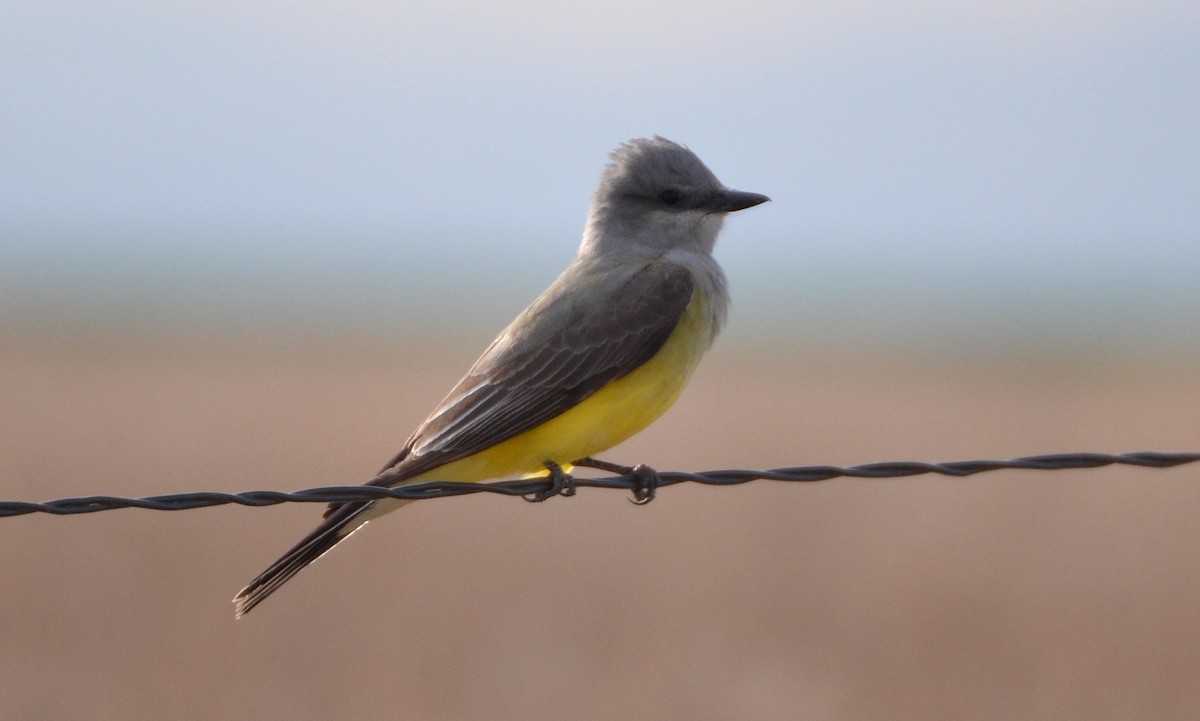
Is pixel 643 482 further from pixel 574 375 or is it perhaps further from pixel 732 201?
pixel 732 201

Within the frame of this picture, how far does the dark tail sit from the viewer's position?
5375 millimetres

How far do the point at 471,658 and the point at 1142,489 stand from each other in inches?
369

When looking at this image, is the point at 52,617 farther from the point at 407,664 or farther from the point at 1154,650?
the point at 1154,650

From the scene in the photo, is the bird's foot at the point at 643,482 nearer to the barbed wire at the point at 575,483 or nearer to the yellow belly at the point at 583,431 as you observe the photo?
the barbed wire at the point at 575,483

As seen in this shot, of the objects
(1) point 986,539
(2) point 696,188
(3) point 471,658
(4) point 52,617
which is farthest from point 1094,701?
(4) point 52,617

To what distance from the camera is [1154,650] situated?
459 inches

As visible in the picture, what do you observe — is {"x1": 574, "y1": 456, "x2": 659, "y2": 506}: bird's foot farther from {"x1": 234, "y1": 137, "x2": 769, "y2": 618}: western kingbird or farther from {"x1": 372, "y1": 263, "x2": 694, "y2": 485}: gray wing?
{"x1": 372, "y1": 263, "x2": 694, "y2": 485}: gray wing

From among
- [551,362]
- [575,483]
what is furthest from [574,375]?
[575,483]

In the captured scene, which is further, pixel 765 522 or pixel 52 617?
pixel 765 522

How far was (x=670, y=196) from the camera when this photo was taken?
7754 mm

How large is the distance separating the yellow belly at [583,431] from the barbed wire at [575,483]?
1.01 feet

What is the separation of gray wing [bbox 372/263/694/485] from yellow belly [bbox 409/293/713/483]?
0.16ft

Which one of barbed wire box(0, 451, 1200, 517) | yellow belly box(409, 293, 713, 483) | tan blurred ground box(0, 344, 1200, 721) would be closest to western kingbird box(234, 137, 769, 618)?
yellow belly box(409, 293, 713, 483)

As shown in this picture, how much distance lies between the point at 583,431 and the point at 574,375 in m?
0.27
